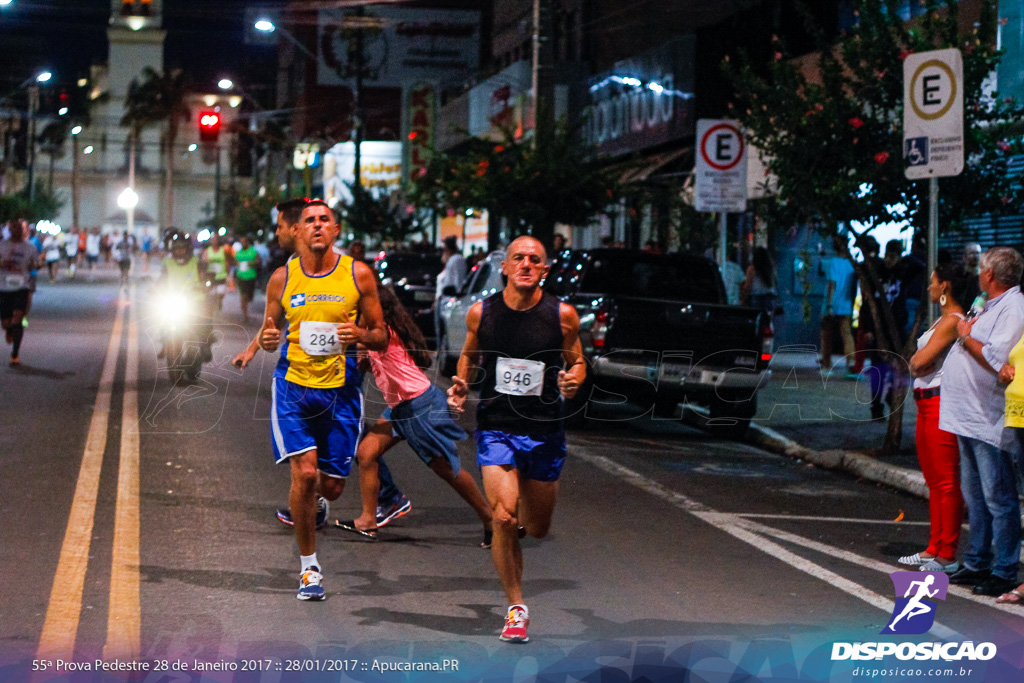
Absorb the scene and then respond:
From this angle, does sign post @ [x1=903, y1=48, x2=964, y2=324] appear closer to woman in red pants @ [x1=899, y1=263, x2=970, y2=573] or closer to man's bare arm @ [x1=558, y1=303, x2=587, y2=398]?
woman in red pants @ [x1=899, y1=263, x2=970, y2=573]

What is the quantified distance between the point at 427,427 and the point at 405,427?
0.13m

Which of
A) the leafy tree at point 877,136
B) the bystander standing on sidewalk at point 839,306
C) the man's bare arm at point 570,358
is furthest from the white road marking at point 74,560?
the bystander standing on sidewalk at point 839,306

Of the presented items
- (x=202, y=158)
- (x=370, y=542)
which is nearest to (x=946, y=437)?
(x=370, y=542)

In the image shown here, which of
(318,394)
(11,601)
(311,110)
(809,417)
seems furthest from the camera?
(311,110)

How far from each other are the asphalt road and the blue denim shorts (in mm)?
522

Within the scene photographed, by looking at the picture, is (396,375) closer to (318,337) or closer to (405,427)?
(405,427)

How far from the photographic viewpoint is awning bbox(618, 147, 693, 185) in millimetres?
27127

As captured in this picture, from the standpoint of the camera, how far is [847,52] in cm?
1283

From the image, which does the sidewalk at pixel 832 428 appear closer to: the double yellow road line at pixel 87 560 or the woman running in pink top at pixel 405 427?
the woman running in pink top at pixel 405 427

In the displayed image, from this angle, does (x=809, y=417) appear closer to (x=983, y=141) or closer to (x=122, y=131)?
(x=983, y=141)

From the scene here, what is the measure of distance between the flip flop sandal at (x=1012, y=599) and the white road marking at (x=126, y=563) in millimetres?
4244

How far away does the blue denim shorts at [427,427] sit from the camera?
8.49 meters

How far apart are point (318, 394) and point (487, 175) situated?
19.2m

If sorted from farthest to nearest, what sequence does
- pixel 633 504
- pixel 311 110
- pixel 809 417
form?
pixel 311 110
pixel 809 417
pixel 633 504
